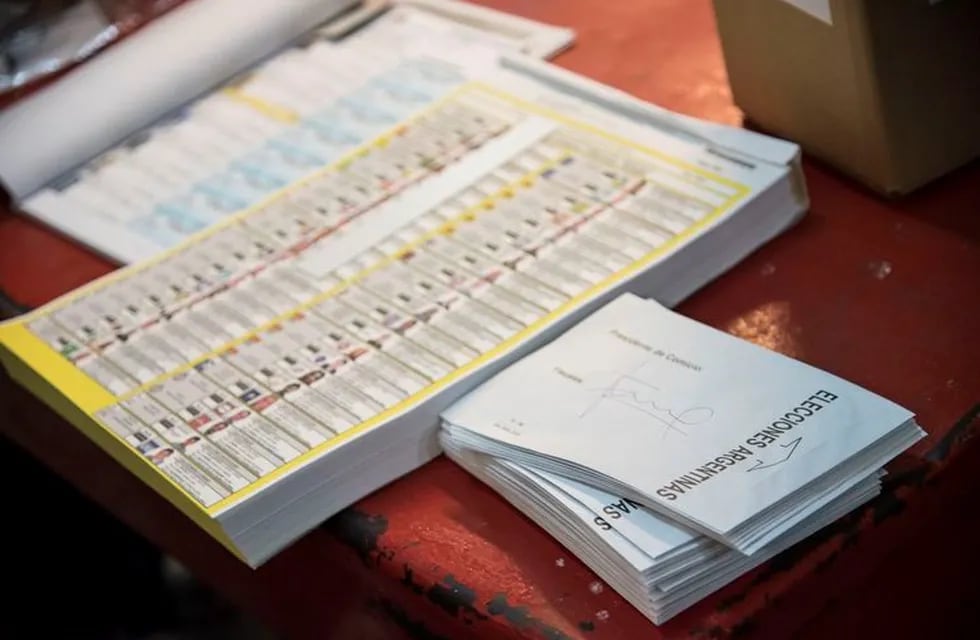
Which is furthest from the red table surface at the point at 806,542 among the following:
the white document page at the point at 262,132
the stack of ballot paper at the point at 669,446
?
the white document page at the point at 262,132

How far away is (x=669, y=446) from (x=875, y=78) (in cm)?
22

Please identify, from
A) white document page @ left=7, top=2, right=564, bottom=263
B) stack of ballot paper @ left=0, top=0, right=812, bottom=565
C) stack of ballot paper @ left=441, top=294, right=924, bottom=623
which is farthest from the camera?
white document page @ left=7, top=2, right=564, bottom=263

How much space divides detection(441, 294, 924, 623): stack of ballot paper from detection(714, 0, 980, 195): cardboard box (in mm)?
144

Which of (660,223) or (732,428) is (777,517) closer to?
(732,428)

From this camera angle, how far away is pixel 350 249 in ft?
2.31

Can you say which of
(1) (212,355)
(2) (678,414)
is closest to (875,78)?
(2) (678,414)

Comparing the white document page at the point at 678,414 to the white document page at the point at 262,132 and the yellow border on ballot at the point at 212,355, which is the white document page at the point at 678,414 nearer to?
the yellow border on ballot at the point at 212,355

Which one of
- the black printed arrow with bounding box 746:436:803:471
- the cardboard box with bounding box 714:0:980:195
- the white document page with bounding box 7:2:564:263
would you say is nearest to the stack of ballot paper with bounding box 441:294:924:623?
the black printed arrow with bounding box 746:436:803:471

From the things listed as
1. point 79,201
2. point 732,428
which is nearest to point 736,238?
point 732,428

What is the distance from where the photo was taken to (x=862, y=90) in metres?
0.61

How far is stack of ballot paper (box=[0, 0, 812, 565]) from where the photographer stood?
1.90ft
